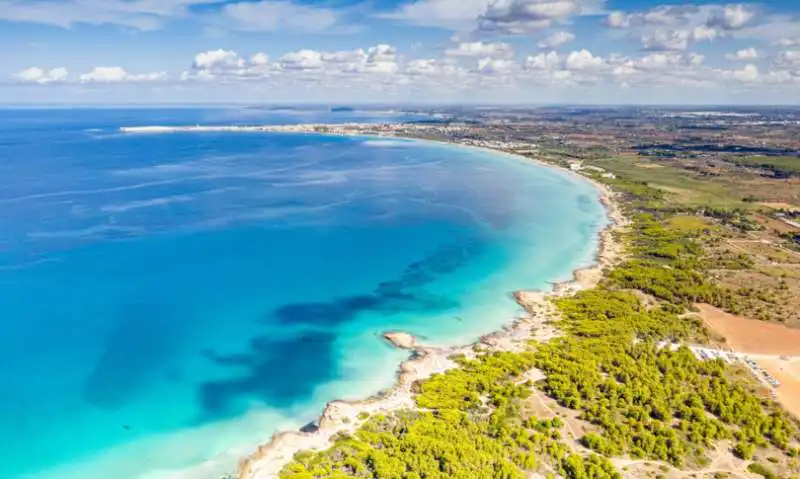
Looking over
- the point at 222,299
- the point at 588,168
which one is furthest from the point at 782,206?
the point at 222,299

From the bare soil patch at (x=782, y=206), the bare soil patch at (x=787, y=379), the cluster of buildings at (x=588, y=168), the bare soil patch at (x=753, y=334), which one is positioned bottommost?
the bare soil patch at (x=787, y=379)

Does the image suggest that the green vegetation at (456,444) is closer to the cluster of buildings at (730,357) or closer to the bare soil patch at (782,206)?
the cluster of buildings at (730,357)

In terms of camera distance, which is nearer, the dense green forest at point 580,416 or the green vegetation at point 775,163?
the dense green forest at point 580,416

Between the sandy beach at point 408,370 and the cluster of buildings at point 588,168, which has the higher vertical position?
the cluster of buildings at point 588,168

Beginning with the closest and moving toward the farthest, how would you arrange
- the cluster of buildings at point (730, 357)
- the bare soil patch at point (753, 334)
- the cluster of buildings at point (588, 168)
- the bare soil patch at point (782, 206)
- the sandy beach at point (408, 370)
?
the sandy beach at point (408, 370)
the cluster of buildings at point (730, 357)
the bare soil patch at point (753, 334)
the bare soil patch at point (782, 206)
the cluster of buildings at point (588, 168)

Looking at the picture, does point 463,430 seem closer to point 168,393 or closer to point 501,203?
point 168,393

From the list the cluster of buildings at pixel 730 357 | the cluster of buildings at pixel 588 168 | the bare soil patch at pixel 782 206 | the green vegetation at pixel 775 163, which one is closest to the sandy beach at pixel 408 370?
the cluster of buildings at pixel 730 357

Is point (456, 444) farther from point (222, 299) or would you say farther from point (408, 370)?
point (222, 299)
